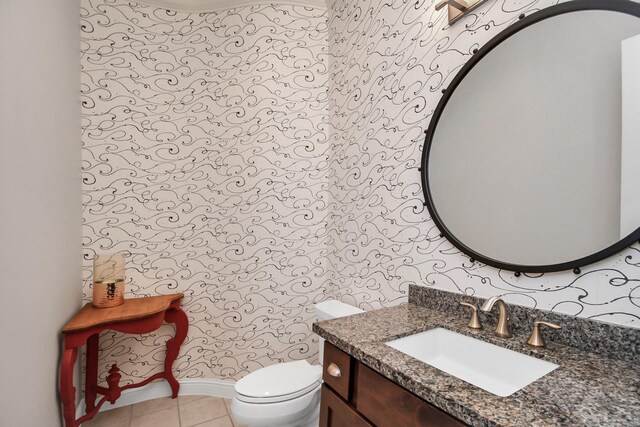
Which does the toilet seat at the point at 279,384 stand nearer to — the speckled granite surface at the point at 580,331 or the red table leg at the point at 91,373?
the speckled granite surface at the point at 580,331

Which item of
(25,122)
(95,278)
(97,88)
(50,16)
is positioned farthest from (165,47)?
(95,278)

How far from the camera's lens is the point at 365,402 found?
81 centimetres

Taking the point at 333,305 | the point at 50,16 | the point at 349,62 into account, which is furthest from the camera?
the point at 349,62

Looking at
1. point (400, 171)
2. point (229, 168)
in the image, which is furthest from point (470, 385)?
point (229, 168)

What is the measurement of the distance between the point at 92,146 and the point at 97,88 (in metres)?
0.39

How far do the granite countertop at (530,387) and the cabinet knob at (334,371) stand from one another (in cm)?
8

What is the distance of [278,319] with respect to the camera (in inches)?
80.0

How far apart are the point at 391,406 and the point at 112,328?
63.2 inches

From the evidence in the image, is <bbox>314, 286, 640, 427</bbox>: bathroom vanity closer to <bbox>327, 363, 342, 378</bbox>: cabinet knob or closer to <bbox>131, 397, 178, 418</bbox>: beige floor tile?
<bbox>327, 363, 342, 378</bbox>: cabinet knob

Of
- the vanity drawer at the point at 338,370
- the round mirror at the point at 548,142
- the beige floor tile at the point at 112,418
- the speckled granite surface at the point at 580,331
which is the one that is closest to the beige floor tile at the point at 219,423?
the beige floor tile at the point at 112,418

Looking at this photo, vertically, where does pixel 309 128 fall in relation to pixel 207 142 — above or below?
above

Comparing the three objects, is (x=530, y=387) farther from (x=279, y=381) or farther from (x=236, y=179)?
(x=236, y=179)

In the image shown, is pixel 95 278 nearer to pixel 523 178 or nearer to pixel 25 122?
pixel 25 122

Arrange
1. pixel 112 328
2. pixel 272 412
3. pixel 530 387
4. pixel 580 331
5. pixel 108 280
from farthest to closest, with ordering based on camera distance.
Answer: pixel 108 280, pixel 112 328, pixel 272 412, pixel 580 331, pixel 530 387
